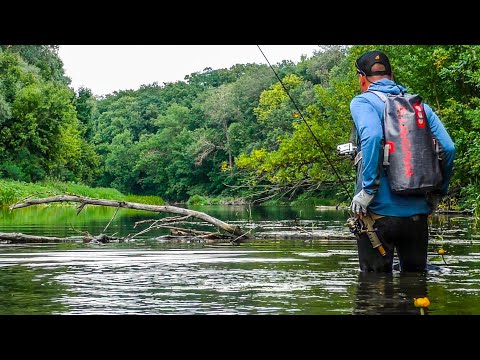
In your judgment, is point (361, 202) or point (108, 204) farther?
point (108, 204)

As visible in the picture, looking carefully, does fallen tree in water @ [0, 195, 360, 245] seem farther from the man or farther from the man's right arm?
the man's right arm

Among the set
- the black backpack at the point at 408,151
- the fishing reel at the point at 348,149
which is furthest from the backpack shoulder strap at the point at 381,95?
the fishing reel at the point at 348,149

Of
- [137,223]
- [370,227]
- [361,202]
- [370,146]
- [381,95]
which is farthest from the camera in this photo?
[137,223]

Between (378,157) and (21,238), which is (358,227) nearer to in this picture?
(378,157)

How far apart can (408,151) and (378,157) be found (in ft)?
0.81

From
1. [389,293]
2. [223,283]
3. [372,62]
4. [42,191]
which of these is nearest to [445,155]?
[372,62]

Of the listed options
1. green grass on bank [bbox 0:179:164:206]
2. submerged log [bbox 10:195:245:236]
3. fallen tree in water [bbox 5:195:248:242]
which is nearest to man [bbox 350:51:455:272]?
fallen tree in water [bbox 5:195:248:242]

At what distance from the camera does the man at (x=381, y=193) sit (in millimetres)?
7477

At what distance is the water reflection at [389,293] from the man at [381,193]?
0.43 ft

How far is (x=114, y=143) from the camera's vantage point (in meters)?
117

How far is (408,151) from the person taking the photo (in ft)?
24.6

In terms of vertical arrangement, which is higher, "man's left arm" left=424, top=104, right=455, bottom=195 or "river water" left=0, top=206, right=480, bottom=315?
"man's left arm" left=424, top=104, right=455, bottom=195

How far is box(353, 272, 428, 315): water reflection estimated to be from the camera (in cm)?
636
